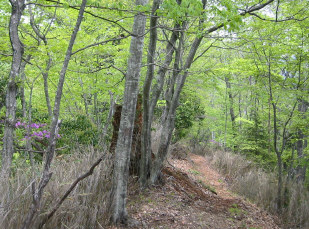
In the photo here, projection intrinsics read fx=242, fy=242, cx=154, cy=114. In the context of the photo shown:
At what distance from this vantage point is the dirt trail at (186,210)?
3.96 metres

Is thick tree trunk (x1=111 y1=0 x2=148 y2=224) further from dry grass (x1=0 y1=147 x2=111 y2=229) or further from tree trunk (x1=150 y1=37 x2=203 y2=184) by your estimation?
tree trunk (x1=150 y1=37 x2=203 y2=184)

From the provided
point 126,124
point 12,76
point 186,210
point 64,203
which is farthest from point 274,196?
point 12,76

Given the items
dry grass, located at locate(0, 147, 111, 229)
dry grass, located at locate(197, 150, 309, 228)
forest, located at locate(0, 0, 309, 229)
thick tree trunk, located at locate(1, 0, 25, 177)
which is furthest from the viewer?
dry grass, located at locate(197, 150, 309, 228)

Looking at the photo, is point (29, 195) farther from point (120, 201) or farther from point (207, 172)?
point (207, 172)

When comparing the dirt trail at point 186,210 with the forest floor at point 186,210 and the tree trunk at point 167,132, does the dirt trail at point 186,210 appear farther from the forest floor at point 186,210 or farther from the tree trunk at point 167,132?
the tree trunk at point 167,132

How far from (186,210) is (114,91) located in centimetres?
303

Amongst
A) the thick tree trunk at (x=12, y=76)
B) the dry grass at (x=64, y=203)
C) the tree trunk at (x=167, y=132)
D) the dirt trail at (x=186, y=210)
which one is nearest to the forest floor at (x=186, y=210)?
the dirt trail at (x=186, y=210)

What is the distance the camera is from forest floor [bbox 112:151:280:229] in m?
3.96

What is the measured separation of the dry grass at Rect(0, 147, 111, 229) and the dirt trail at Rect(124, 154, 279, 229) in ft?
2.12

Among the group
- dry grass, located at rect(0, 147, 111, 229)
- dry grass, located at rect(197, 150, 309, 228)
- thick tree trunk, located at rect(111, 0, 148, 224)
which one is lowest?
dry grass, located at rect(197, 150, 309, 228)

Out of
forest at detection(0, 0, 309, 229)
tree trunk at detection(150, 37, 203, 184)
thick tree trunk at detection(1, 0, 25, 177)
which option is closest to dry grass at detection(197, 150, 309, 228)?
forest at detection(0, 0, 309, 229)

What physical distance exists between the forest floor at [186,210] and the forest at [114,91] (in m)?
0.33

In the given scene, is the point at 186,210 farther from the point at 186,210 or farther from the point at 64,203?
the point at 64,203

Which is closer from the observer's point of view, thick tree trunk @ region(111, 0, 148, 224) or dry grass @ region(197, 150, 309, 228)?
thick tree trunk @ region(111, 0, 148, 224)
